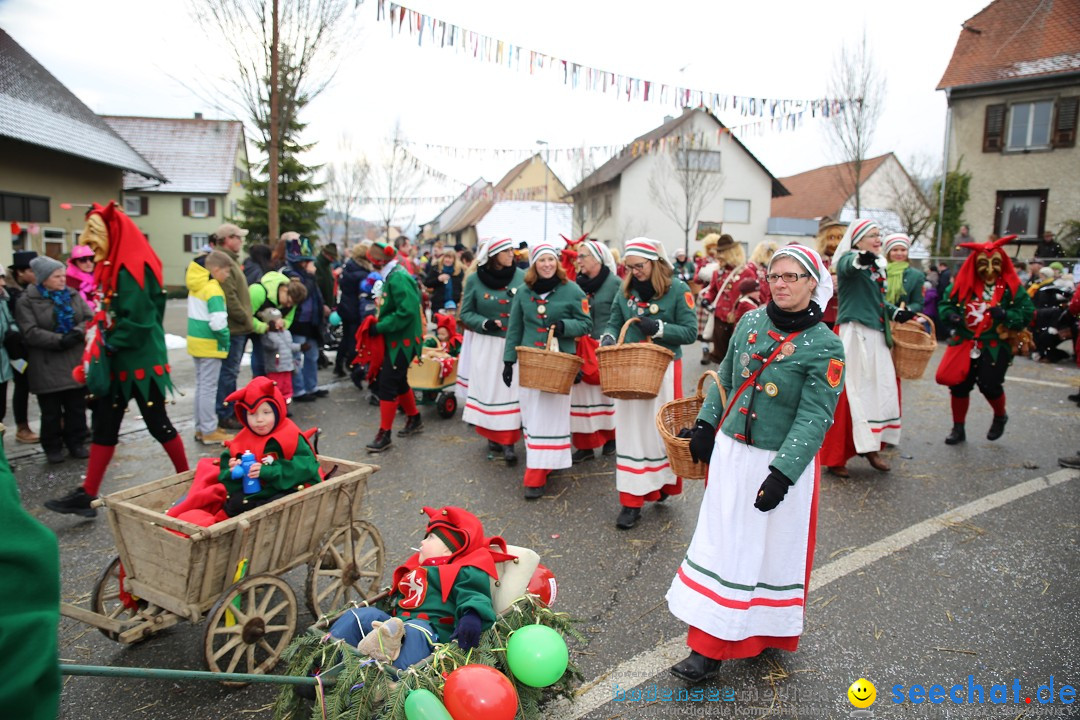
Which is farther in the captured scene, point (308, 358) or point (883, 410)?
point (308, 358)

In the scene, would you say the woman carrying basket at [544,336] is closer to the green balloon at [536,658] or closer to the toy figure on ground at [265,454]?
the toy figure on ground at [265,454]

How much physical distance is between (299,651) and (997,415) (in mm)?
7416

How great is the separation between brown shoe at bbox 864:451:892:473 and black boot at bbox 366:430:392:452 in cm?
481

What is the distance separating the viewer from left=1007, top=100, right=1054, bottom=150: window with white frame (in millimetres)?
22781

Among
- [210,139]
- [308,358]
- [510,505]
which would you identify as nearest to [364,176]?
[210,139]

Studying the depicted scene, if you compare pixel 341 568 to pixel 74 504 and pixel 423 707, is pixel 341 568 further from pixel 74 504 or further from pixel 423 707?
pixel 74 504

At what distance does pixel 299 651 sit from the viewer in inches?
109

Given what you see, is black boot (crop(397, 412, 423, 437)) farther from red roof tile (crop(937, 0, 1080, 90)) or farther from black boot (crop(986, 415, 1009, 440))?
red roof tile (crop(937, 0, 1080, 90))

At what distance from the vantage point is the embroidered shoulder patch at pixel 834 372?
316 cm

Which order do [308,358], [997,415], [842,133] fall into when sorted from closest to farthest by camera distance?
[997,415], [308,358], [842,133]

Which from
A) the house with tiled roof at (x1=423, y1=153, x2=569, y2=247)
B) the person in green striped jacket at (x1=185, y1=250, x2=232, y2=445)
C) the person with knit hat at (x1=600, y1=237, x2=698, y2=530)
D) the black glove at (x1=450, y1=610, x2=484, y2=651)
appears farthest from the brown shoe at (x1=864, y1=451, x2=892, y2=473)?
the house with tiled roof at (x1=423, y1=153, x2=569, y2=247)

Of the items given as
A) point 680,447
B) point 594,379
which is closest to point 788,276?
point 680,447

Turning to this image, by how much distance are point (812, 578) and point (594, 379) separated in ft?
9.24

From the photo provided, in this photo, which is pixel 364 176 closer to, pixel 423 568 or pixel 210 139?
pixel 210 139
